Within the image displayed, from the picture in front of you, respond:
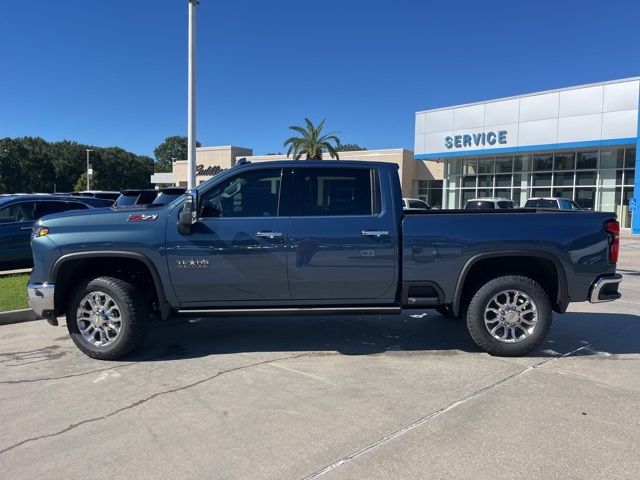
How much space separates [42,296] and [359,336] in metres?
3.51

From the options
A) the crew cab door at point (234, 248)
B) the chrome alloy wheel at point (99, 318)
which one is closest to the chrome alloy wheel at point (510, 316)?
the crew cab door at point (234, 248)

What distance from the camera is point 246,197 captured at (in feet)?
17.5

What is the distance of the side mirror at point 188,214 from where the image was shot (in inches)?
197

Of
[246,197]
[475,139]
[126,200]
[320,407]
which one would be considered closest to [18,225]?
[126,200]

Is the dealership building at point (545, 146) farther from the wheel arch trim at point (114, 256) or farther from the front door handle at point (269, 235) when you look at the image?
the wheel arch trim at point (114, 256)

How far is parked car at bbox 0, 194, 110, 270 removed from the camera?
34.1 ft

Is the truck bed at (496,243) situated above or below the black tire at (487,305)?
above

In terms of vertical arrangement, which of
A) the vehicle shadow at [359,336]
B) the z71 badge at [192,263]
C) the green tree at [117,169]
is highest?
the green tree at [117,169]

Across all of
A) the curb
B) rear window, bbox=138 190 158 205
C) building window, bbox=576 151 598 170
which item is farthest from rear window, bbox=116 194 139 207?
building window, bbox=576 151 598 170

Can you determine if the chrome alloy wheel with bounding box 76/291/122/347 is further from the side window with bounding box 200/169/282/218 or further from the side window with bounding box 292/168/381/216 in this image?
the side window with bounding box 292/168/381/216

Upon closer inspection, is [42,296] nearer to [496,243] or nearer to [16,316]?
[16,316]

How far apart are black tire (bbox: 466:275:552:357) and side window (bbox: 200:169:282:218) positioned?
7.51 feet

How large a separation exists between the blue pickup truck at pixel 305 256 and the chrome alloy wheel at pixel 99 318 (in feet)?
0.03

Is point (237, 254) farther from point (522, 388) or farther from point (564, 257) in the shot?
point (564, 257)
